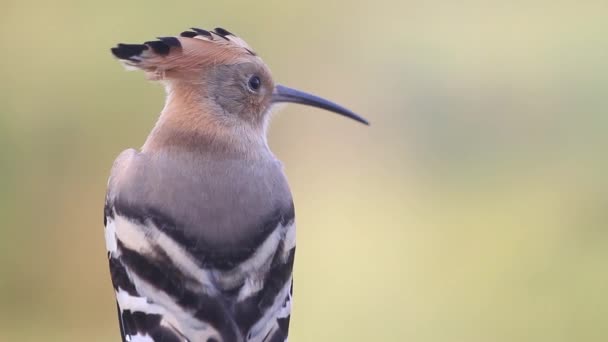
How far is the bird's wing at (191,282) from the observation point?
52.0 inches

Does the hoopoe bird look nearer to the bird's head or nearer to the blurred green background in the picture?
the bird's head

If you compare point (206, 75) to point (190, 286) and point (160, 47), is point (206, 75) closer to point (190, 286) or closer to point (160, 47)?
point (160, 47)

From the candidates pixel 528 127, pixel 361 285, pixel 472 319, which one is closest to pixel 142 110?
pixel 361 285

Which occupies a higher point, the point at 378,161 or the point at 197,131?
the point at 197,131

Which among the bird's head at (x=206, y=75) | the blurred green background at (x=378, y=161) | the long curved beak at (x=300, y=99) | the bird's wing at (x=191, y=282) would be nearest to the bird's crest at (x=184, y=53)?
the bird's head at (x=206, y=75)

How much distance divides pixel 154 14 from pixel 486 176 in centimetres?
130

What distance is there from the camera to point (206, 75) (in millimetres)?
1572

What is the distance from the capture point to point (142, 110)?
10.4 ft

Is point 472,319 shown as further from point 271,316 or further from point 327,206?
point 271,316

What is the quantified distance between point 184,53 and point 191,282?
0.39 m

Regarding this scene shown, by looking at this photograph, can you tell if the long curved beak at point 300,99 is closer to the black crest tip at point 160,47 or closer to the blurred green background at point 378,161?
the black crest tip at point 160,47

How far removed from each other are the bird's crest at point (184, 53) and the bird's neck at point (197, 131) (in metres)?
0.04

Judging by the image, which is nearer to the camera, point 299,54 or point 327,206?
point 327,206

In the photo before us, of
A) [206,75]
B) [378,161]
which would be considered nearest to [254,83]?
[206,75]
